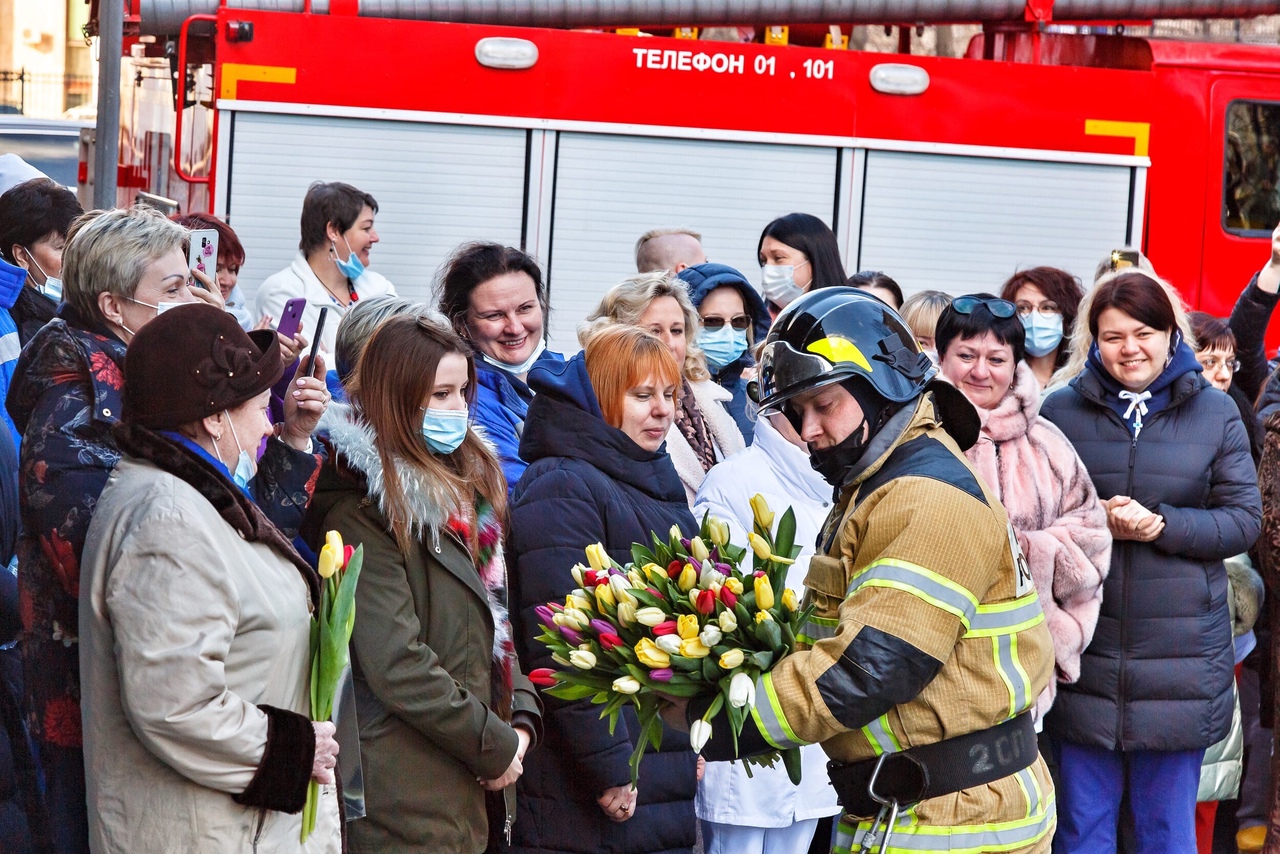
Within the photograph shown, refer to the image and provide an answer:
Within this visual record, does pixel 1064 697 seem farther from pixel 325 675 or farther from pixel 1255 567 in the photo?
pixel 325 675

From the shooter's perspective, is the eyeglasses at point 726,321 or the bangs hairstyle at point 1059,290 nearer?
the eyeglasses at point 726,321

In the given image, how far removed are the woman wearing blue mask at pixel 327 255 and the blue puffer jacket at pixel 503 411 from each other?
219 centimetres

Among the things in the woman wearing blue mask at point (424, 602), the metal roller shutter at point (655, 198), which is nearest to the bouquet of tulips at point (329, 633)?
the woman wearing blue mask at point (424, 602)

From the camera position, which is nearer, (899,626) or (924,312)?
(899,626)

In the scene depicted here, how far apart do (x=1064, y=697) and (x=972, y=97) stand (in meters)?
5.16

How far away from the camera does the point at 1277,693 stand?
582 centimetres

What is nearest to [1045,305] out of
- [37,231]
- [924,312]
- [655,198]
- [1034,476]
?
[924,312]

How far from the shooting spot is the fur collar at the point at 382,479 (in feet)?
12.5

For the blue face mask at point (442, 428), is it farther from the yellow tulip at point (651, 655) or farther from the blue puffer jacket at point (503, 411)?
the yellow tulip at point (651, 655)

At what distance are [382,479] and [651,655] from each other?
1.02 meters

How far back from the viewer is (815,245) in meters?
7.07

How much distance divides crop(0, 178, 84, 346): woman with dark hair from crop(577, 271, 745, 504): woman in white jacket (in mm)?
1853

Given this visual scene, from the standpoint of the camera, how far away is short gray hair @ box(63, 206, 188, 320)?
3980 millimetres

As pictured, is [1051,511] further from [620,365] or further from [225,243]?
[225,243]
